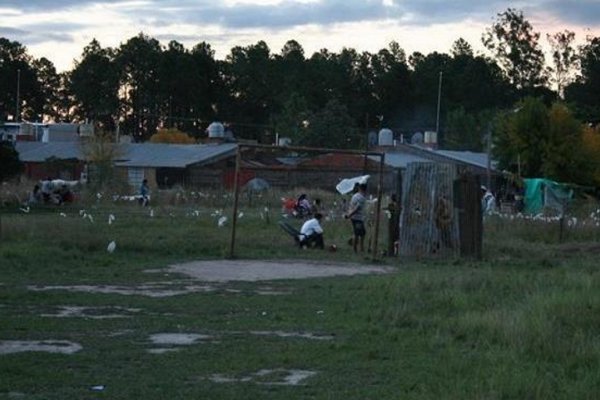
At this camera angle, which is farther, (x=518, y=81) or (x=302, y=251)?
(x=518, y=81)

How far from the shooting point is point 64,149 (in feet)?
276

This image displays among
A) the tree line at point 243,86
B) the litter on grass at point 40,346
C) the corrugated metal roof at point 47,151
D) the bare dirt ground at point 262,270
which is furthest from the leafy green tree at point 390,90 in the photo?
the litter on grass at point 40,346

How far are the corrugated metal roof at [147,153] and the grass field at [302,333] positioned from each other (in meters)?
49.6

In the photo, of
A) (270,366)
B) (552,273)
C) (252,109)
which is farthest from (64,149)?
(270,366)

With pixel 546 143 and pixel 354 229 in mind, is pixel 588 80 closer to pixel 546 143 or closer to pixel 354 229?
pixel 546 143

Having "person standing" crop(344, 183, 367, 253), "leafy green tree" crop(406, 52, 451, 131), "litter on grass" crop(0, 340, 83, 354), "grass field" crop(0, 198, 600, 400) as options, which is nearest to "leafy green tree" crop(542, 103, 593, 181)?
"person standing" crop(344, 183, 367, 253)

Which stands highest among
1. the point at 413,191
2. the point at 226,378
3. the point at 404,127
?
the point at 404,127

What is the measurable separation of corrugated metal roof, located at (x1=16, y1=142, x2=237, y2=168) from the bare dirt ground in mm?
48951

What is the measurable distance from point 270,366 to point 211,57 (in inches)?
4552

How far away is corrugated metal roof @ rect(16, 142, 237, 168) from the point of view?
2950 inches

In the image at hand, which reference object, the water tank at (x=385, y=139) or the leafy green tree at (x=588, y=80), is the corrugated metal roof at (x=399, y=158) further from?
the leafy green tree at (x=588, y=80)

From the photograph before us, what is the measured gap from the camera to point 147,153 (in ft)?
261

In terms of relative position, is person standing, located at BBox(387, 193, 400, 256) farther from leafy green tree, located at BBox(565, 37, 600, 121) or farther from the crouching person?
leafy green tree, located at BBox(565, 37, 600, 121)

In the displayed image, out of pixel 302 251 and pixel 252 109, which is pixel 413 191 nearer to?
pixel 302 251
